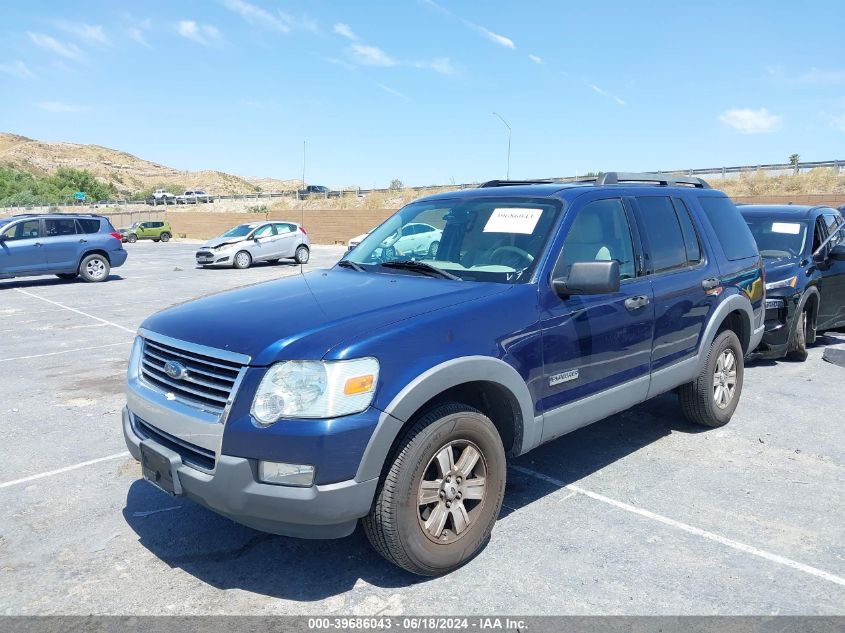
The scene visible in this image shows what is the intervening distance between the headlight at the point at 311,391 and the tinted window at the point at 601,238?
1605 millimetres

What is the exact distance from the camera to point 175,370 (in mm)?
3232

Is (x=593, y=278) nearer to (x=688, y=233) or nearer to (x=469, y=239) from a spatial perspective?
(x=469, y=239)

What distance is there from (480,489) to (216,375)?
1421 mm

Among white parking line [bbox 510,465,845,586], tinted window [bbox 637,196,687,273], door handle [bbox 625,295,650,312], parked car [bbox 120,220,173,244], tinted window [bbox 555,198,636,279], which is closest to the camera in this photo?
white parking line [bbox 510,465,845,586]

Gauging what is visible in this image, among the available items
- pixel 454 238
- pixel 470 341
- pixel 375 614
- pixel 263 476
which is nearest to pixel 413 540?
pixel 375 614

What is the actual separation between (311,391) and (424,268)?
1452 mm

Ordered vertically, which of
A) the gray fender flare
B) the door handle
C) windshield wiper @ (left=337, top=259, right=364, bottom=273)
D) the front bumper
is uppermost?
windshield wiper @ (left=337, top=259, right=364, bottom=273)

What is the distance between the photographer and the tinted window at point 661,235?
4.70 meters

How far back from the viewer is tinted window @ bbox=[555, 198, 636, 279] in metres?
4.07

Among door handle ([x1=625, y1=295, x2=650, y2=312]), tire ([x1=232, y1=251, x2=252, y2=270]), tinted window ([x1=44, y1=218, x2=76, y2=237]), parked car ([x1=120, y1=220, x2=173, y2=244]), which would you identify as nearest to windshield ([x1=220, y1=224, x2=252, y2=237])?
tire ([x1=232, y1=251, x2=252, y2=270])

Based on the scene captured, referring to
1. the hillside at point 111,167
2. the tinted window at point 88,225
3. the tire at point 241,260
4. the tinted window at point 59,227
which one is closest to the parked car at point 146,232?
the tire at point 241,260

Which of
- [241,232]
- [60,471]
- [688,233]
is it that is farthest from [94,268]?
[688,233]

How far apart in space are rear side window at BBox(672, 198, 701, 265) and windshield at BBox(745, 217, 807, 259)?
11.5 ft

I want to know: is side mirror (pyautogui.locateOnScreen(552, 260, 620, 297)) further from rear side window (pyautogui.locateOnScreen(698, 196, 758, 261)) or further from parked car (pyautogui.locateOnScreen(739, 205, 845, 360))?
parked car (pyautogui.locateOnScreen(739, 205, 845, 360))
